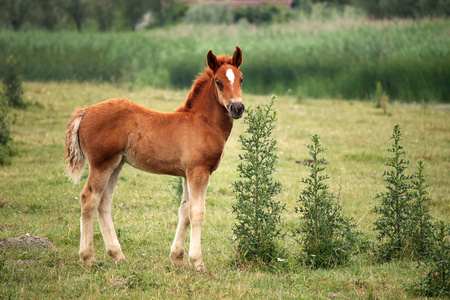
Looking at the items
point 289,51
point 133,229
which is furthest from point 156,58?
point 133,229

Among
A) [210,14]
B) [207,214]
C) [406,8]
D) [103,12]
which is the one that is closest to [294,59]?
[207,214]

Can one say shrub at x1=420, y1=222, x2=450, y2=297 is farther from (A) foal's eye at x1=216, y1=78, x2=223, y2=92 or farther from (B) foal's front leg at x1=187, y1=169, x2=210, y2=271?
(A) foal's eye at x1=216, y1=78, x2=223, y2=92

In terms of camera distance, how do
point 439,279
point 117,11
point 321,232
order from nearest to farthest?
1. point 439,279
2. point 321,232
3. point 117,11

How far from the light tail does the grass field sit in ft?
3.52

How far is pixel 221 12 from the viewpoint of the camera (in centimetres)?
4428

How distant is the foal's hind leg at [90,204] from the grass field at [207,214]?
20 cm

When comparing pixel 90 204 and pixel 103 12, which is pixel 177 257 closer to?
pixel 90 204

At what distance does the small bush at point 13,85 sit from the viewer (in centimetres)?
1481

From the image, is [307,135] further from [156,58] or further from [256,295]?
[156,58]

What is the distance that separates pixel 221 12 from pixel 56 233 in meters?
40.2

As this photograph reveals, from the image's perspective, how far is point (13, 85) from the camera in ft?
49.3

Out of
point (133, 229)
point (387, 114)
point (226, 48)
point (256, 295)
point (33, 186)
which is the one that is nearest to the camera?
point (256, 295)

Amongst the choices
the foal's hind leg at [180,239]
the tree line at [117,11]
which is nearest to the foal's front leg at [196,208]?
the foal's hind leg at [180,239]

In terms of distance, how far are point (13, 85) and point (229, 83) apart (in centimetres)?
1175
